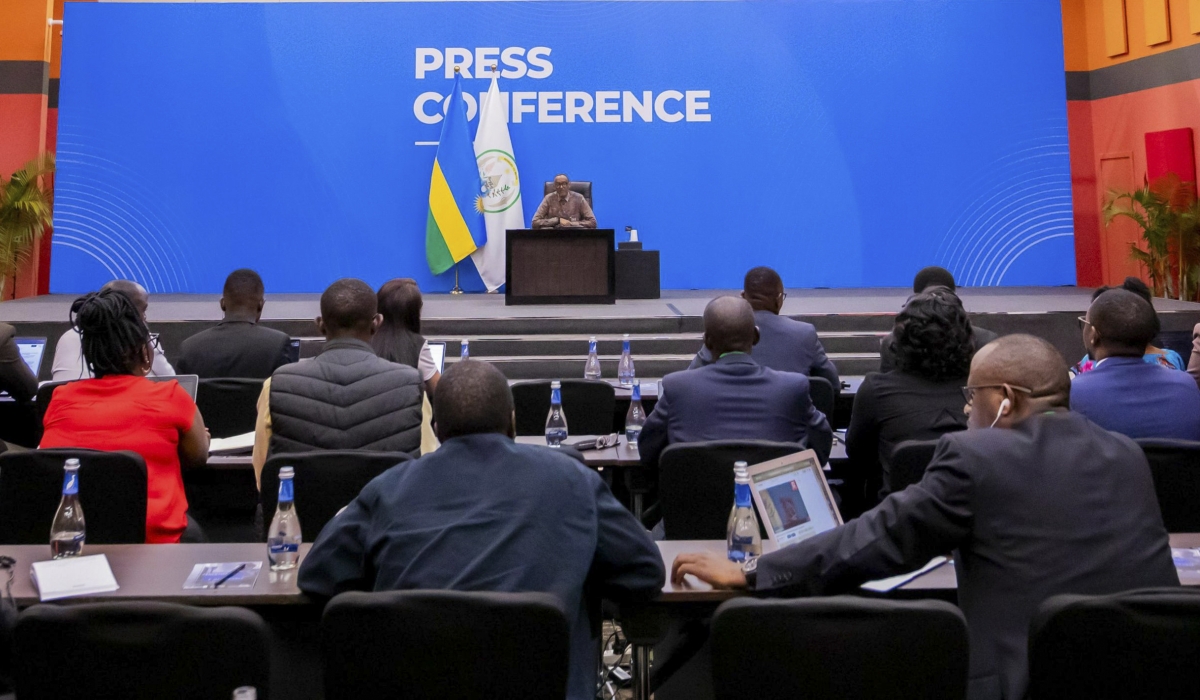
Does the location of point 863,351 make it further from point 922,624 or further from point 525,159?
point 922,624

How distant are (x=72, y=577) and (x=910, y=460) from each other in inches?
84.3

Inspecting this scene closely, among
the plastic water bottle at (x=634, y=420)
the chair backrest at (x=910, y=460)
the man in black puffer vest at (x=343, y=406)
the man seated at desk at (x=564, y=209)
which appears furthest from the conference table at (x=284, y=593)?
the man seated at desk at (x=564, y=209)

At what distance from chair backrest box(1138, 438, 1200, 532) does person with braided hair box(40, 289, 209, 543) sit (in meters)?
2.70

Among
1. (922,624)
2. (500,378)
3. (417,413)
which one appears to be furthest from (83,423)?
(922,624)

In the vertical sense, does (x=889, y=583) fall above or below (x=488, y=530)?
below

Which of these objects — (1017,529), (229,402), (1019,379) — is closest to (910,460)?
(1019,379)

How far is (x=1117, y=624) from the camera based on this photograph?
1.68 meters

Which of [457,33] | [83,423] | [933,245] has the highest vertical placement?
[457,33]

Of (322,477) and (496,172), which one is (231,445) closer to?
(322,477)

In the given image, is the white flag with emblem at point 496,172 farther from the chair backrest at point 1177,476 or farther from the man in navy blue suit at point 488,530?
the man in navy blue suit at point 488,530

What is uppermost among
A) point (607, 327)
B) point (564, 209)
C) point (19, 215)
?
point (19, 215)

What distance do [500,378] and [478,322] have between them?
6190 mm

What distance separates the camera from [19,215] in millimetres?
10414

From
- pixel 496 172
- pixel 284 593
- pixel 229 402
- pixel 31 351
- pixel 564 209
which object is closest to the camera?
pixel 284 593
